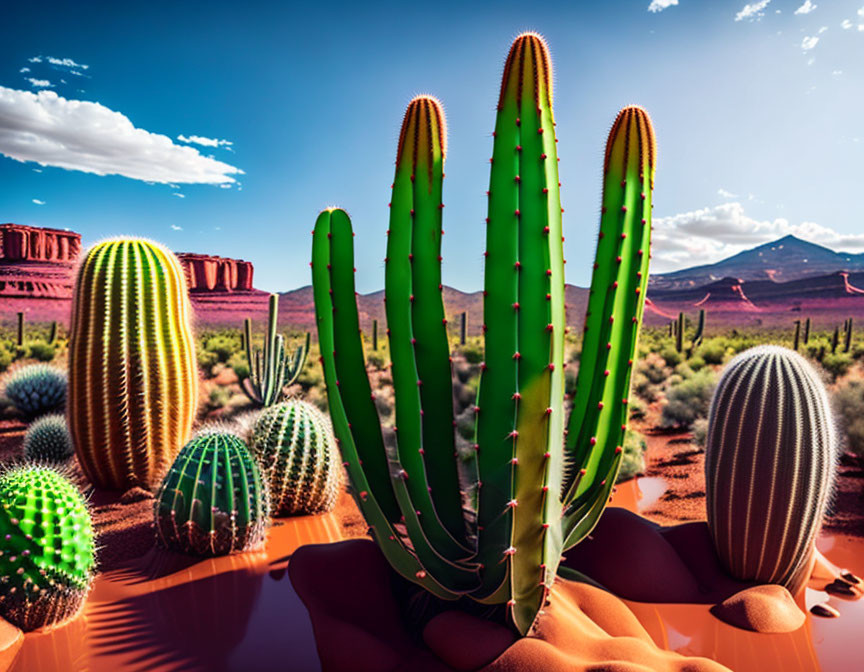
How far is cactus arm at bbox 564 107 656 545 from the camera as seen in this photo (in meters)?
2.71

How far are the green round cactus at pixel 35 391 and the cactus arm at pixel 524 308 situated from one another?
29.4 feet

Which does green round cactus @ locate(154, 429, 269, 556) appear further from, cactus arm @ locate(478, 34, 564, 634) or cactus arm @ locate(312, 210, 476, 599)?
cactus arm @ locate(478, 34, 564, 634)

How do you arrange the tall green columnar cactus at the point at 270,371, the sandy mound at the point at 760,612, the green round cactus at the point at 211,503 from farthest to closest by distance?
the tall green columnar cactus at the point at 270,371
the green round cactus at the point at 211,503
the sandy mound at the point at 760,612

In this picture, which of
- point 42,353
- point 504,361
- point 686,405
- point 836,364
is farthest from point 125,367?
point 42,353

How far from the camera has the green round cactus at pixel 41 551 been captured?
275cm

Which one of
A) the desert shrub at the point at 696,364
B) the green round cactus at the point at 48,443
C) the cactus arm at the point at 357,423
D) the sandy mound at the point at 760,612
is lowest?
the sandy mound at the point at 760,612

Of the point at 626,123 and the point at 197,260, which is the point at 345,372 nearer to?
the point at 626,123

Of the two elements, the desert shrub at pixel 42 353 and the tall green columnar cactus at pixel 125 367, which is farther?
the desert shrub at pixel 42 353

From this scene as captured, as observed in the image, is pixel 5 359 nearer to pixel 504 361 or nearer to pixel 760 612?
pixel 504 361

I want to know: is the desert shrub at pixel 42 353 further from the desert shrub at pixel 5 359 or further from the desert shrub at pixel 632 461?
the desert shrub at pixel 632 461

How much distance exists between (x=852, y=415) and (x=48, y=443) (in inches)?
356

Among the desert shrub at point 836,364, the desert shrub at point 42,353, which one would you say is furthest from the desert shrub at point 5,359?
the desert shrub at point 836,364

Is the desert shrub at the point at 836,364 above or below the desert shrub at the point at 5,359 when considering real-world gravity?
above

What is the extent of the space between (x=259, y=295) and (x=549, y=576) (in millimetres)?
75452
